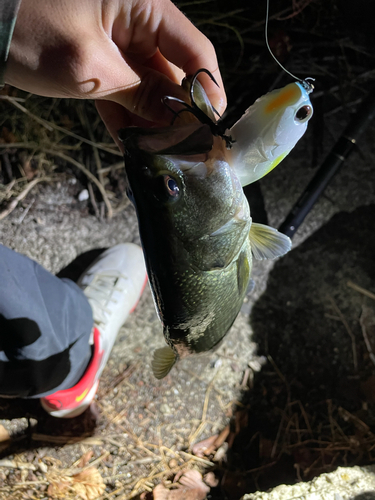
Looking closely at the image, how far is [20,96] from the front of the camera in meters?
2.18

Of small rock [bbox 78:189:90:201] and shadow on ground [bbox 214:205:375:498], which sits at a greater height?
small rock [bbox 78:189:90:201]

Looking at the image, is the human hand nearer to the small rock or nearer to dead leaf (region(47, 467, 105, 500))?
the small rock

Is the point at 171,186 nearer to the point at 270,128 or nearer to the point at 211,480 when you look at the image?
the point at 270,128

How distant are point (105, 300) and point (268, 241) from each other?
1491 millimetres

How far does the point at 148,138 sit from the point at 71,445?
2.18 m

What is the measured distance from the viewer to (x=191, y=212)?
913mm

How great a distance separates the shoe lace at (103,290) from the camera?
2.35 m

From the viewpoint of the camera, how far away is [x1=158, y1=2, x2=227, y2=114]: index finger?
1055 mm

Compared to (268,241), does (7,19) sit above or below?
above

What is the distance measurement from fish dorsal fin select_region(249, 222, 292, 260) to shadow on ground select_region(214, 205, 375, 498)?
3.96 ft

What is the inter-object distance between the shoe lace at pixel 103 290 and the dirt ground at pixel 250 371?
226 mm

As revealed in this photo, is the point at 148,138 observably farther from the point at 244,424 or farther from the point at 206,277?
the point at 244,424

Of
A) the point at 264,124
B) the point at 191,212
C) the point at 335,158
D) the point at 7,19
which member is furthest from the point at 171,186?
the point at 335,158

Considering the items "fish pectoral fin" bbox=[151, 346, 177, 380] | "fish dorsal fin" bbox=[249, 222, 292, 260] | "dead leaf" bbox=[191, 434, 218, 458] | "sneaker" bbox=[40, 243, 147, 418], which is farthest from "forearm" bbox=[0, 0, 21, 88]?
"dead leaf" bbox=[191, 434, 218, 458]
